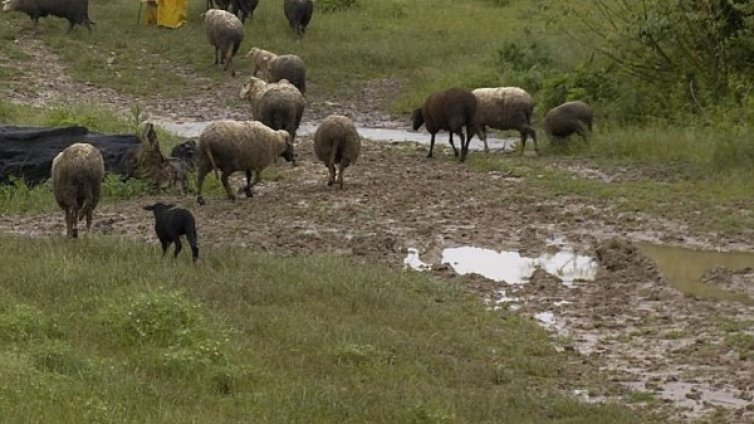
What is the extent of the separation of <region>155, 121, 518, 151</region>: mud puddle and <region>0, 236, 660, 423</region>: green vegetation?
9.60 metres

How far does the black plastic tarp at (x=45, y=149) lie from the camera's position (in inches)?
661

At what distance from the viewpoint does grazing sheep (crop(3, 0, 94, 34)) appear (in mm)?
28984

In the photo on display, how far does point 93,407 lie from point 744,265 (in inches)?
313

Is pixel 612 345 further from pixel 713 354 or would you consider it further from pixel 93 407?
pixel 93 407

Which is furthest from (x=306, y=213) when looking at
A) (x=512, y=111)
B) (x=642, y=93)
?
(x=642, y=93)

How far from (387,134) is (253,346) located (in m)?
13.7

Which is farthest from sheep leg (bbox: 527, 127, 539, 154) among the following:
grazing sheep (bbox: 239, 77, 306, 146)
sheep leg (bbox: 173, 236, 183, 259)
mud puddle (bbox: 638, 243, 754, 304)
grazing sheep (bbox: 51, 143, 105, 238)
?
sheep leg (bbox: 173, 236, 183, 259)

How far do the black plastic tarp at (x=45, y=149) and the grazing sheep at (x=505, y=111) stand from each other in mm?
5664

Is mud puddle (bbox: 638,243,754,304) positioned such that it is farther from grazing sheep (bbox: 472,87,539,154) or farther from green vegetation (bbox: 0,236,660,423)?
grazing sheep (bbox: 472,87,539,154)

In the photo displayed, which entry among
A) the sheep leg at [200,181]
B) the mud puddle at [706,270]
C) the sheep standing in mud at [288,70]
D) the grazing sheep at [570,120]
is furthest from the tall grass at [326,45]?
the mud puddle at [706,270]

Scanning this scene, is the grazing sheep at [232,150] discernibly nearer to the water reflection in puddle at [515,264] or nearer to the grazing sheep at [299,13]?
the water reflection in puddle at [515,264]

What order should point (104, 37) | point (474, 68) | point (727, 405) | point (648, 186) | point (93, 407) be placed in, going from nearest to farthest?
point (93, 407)
point (727, 405)
point (648, 186)
point (474, 68)
point (104, 37)

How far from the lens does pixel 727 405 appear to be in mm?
9156

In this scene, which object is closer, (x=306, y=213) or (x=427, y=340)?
(x=427, y=340)
